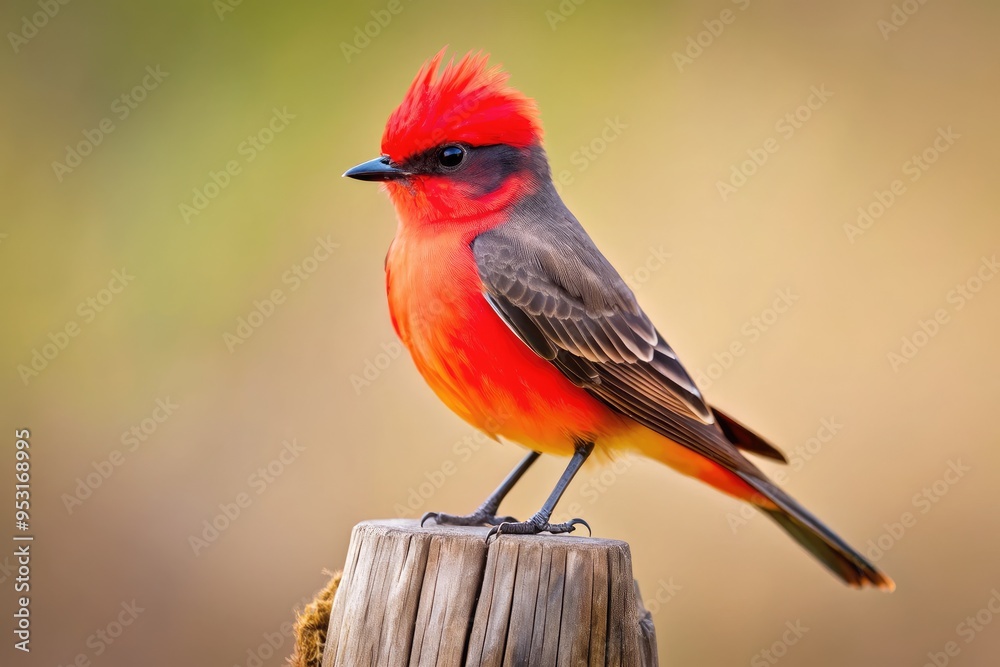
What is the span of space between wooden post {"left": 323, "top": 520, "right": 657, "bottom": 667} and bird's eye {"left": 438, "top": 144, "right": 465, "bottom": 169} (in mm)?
1946

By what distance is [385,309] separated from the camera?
7684 millimetres

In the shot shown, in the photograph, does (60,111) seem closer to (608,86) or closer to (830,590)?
(608,86)

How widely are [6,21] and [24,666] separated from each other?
16.3ft

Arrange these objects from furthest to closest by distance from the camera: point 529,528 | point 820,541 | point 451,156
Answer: point 820,541
point 451,156
point 529,528

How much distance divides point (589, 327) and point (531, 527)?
1.18 metres

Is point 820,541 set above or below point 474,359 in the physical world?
above

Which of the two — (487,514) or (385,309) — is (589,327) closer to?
(487,514)

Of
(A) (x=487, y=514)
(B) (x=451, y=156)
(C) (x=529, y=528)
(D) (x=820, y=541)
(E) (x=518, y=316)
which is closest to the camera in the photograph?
(C) (x=529, y=528)

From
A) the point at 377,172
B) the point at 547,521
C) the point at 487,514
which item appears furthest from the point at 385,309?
the point at 547,521

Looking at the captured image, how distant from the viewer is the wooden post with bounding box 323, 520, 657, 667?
10.6 ft

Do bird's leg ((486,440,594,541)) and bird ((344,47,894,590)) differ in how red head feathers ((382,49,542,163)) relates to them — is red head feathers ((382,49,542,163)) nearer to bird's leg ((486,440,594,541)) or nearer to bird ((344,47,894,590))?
bird ((344,47,894,590))

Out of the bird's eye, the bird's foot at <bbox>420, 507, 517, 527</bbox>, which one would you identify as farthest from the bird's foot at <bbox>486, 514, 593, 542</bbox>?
the bird's eye

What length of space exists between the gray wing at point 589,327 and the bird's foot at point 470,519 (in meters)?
0.73

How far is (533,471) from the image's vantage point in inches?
295
